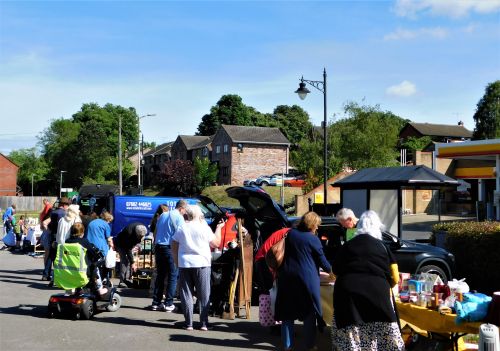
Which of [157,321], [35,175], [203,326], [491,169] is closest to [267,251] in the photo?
[203,326]

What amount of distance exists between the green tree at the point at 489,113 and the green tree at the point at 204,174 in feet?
96.7

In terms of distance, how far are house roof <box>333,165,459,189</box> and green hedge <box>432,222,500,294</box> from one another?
51.2 inches

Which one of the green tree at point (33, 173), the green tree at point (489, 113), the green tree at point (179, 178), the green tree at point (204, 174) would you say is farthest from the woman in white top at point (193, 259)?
the green tree at point (33, 173)

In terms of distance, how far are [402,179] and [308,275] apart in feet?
27.8

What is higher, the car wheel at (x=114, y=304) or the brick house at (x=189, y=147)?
the brick house at (x=189, y=147)

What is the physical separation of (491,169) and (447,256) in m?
30.8

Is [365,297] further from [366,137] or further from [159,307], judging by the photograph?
[366,137]

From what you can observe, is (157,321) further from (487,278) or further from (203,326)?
(487,278)

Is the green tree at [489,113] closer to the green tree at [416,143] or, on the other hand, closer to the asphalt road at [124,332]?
the green tree at [416,143]

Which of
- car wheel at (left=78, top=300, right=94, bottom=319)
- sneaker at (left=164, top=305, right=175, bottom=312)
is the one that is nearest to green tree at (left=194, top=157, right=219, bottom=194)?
sneaker at (left=164, top=305, right=175, bottom=312)

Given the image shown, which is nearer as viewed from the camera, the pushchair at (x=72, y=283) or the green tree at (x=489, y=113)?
the pushchair at (x=72, y=283)

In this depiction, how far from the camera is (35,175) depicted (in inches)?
4028

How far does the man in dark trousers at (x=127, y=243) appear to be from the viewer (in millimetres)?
12617

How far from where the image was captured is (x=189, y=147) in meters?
81.4
